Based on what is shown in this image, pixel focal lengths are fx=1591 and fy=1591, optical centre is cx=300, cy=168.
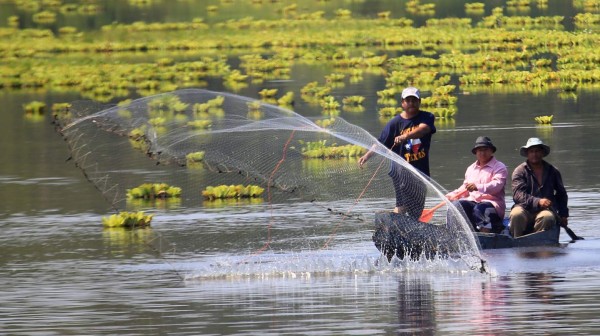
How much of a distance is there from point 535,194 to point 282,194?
15.3 feet

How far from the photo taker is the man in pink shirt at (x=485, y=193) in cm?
1653

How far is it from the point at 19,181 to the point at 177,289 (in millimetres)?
10316

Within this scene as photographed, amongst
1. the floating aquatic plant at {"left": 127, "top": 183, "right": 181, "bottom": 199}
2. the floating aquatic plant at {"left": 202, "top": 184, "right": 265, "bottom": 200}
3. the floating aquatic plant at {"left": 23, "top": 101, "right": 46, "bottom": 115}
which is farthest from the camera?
the floating aquatic plant at {"left": 23, "top": 101, "right": 46, "bottom": 115}

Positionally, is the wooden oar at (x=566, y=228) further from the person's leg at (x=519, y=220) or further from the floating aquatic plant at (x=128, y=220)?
the floating aquatic plant at (x=128, y=220)

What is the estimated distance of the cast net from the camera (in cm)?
1571

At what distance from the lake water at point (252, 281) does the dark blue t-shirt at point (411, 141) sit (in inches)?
42.9

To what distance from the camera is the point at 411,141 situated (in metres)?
16.5

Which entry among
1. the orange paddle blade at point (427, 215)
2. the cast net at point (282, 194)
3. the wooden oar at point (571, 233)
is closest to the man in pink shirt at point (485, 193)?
the cast net at point (282, 194)

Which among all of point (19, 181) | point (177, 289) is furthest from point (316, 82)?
point (177, 289)

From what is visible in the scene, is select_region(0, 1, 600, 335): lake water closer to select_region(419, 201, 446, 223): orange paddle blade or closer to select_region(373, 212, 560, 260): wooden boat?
select_region(373, 212, 560, 260): wooden boat

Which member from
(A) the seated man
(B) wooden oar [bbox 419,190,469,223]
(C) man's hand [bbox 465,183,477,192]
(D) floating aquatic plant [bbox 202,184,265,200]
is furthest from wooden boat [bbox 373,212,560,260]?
(D) floating aquatic plant [bbox 202,184,265,200]


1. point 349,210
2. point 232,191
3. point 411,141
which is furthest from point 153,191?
point 411,141

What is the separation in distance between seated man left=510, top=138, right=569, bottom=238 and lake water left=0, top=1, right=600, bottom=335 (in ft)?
1.05

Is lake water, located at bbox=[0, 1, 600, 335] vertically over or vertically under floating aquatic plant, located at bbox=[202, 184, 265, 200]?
over
